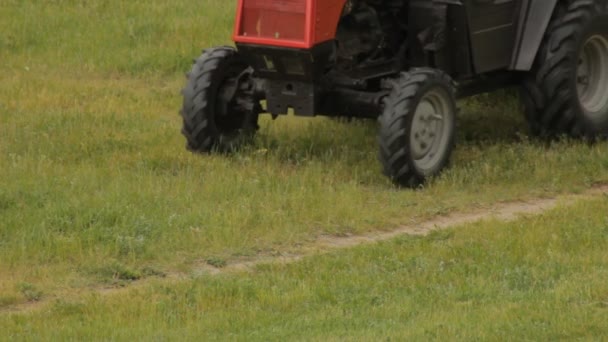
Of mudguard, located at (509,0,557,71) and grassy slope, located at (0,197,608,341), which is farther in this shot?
mudguard, located at (509,0,557,71)

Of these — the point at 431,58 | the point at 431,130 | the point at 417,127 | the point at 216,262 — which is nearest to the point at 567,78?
the point at 431,58

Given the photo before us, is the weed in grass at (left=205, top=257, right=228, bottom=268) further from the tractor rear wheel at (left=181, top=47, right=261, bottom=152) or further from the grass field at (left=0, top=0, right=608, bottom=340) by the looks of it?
the tractor rear wheel at (left=181, top=47, right=261, bottom=152)

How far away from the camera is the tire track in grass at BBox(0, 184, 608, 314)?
9.70 meters

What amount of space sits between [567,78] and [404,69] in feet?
4.69

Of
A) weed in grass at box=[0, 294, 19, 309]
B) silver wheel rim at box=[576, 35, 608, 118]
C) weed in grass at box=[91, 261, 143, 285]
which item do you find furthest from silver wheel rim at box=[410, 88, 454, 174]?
weed in grass at box=[0, 294, 19, 309]

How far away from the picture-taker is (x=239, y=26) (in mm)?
12516

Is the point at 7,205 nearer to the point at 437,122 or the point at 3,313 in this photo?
the point at 3,313

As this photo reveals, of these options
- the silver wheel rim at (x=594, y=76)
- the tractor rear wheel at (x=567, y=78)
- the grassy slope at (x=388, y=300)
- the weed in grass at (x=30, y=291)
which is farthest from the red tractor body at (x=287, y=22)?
the weed in grass at (x=30, y=291)

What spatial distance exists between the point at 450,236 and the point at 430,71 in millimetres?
2041

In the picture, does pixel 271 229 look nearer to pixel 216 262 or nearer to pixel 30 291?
pixel 216 262

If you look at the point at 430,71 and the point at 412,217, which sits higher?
the point at 430,71

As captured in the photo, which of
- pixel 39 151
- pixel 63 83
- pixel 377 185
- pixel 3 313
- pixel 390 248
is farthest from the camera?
pixel 63 83

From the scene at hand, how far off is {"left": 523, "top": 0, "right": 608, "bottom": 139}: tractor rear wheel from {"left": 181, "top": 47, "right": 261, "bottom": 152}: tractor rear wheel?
2.46 metres

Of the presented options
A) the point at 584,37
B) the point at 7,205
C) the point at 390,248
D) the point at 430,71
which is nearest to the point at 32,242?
the point at 7,205
